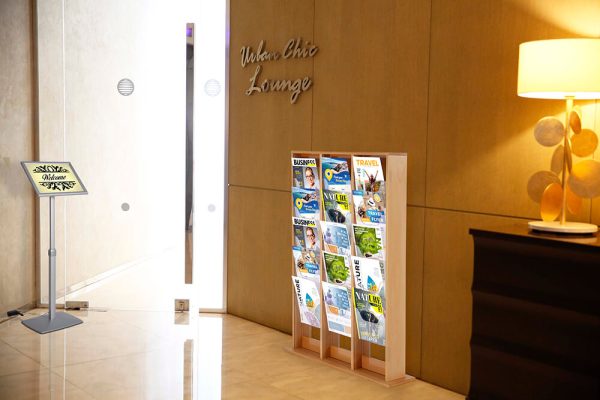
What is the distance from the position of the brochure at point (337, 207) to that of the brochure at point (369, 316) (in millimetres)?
522

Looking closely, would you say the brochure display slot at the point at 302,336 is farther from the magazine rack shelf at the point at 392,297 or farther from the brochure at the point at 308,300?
the magazine rack shelf at the point at 392,297

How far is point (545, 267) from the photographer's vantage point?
10.9ft

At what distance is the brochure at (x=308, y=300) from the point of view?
509 centimetres

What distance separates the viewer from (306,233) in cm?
513

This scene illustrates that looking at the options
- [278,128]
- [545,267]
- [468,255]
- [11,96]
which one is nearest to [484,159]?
[468,255]

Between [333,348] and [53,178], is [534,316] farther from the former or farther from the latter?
[53,178]

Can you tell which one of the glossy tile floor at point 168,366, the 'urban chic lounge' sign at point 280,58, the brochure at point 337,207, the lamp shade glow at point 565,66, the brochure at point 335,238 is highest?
the 'urban chic lounge' sign at point 280,58

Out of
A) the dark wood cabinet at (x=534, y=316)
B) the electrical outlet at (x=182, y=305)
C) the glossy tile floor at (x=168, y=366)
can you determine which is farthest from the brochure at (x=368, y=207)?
the electrical outlet at (x=182, y=305)

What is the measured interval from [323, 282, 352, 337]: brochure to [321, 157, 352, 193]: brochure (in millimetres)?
735

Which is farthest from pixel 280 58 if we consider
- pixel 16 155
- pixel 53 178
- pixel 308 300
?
pixel 16 155

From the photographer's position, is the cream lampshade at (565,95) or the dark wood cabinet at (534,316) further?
the cream lampshade at (565,95)

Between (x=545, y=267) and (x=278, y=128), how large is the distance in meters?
3.10

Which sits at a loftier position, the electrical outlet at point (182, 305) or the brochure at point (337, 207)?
the brochure at point (337, 207)

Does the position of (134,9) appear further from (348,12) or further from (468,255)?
(468,255)
